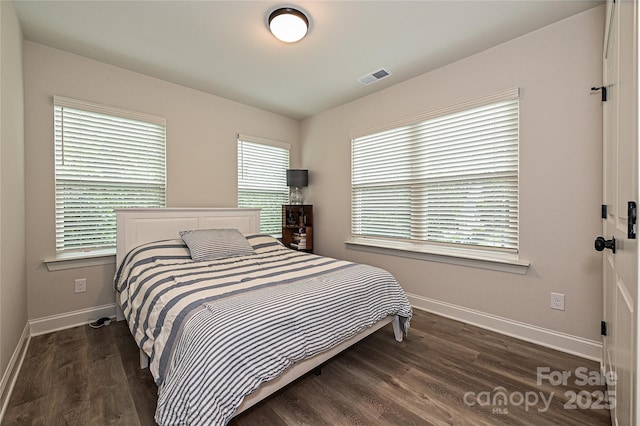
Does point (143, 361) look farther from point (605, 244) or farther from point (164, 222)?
point (605, 244)

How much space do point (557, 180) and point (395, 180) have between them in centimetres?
149

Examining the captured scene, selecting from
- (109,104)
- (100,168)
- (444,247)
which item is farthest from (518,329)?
(109,104)

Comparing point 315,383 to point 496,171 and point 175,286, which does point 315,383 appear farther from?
point 496,171

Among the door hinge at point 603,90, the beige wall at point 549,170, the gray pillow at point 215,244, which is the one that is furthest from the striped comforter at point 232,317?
the door hinge at point 603,90

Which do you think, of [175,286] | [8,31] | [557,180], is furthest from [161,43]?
[557,180]

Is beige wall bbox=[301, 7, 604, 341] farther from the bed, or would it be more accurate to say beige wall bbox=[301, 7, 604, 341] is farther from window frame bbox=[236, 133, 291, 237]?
window frame bbox=[236, 133, 291, 237]

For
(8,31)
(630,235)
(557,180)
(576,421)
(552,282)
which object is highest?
(8,31)

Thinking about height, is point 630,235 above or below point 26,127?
below

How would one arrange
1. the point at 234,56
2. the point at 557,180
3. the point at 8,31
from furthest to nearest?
the point at 234,56 → the point at 557,180 → the point at 8,31

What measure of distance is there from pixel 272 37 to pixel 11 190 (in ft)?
7.22

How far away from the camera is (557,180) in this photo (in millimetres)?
2205

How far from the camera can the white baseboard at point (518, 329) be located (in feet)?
6.86

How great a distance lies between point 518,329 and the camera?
7.89ft

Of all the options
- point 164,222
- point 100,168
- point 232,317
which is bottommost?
point 232,317
